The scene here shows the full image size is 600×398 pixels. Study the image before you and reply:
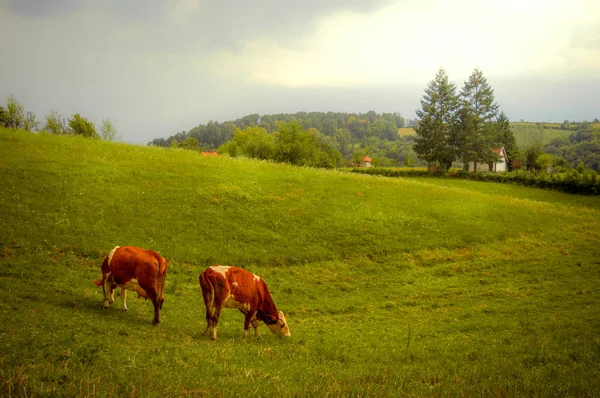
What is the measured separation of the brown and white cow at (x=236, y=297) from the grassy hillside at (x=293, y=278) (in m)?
0.60

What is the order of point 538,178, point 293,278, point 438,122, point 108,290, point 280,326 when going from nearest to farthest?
point 280,326, point 108,290, point 293,278, point 538,178, point 438,122

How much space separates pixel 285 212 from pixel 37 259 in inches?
714

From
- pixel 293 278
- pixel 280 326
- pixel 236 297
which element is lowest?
pixel 293 278

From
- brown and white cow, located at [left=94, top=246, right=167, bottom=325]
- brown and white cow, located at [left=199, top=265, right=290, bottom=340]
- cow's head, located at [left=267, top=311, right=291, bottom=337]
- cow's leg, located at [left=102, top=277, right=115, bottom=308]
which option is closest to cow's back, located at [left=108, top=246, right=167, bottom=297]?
brown and white cow, located at [left=94, top=246, right=167, bottom=325]

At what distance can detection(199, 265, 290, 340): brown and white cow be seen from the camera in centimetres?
1223

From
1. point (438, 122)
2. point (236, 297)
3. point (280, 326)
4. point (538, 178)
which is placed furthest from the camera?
point (438, 122)

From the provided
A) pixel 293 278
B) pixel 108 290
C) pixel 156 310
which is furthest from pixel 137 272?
pixel 293 278

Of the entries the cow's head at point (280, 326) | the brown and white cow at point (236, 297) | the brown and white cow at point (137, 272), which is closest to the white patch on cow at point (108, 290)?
the brown and white cow at point (137, 272)

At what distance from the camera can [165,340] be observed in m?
10.9

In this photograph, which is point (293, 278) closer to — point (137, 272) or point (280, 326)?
point (280, 326)

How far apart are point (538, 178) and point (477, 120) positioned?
20143 mm

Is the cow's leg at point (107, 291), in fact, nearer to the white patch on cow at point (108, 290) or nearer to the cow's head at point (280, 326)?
the white patch on cow at point (108, 290)

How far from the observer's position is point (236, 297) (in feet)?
41.0

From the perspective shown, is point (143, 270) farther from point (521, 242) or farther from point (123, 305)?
point (521, 242)
